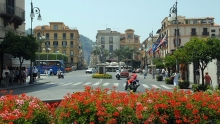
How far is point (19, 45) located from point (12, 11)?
4184mm

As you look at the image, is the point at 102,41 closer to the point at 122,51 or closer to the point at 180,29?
the point at 122,51

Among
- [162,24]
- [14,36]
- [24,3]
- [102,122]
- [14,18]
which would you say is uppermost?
[162,24]

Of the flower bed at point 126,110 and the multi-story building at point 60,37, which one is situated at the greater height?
the multi-story building at point 60,37

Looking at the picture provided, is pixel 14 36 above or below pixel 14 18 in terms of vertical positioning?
below

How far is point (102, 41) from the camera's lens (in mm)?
132375

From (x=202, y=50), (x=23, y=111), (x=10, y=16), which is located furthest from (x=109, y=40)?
(x=23, y=111)

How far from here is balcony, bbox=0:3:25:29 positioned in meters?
28.1

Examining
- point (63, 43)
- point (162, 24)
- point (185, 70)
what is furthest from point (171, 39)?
point (63, 43)

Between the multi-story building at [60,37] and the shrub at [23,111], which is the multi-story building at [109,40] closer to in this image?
the multi-story building at [60,37]

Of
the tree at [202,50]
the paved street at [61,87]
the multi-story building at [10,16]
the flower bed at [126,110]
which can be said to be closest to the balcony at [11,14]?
the multi-story building at [10,16]

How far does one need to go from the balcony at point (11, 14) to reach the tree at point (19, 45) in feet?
4.90

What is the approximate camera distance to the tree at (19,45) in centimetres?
2734

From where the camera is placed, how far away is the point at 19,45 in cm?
2762

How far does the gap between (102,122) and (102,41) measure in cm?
12723
